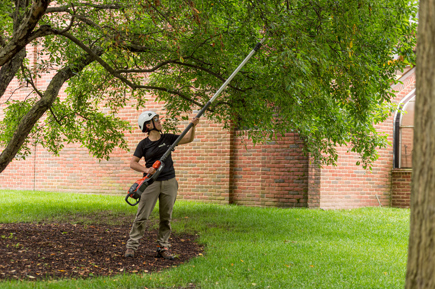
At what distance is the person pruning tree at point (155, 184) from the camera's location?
19.0 ft

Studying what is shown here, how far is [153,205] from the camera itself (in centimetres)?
584

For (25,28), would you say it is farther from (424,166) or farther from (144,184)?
(424,166)

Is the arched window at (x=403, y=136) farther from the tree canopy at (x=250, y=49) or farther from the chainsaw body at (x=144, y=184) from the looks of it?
the chainsaw body at (x=144, y=184)

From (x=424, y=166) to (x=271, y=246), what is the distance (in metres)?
5.05

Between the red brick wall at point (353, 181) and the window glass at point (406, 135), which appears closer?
the red brick wall at point (353, 181)

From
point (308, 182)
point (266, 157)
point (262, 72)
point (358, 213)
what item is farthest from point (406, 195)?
point (262, 72)

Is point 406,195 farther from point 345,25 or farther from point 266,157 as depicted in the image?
point 345,25

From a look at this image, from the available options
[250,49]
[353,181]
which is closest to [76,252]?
[250,49]

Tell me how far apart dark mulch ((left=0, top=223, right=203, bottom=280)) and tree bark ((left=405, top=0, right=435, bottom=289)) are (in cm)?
382

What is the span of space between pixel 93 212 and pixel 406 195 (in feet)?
31.2

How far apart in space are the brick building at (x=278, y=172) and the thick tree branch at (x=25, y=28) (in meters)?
7.51

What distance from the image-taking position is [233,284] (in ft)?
15.4

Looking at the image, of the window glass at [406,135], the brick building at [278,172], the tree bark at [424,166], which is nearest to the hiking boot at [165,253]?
the tree bark at [424,166]

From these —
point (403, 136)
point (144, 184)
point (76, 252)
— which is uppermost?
point (403, 136)
